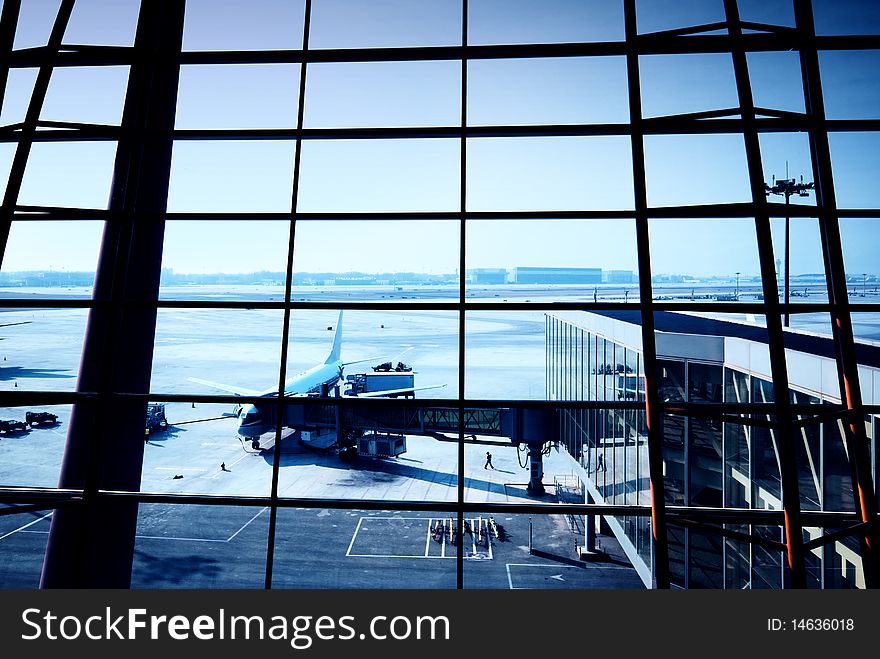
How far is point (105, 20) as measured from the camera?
6012 millimetres

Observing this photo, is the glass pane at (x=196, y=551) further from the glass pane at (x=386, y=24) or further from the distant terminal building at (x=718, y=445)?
the glass pane at (x=386, y=24)

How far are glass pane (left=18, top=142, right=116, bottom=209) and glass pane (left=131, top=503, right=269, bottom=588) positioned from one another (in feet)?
36.0

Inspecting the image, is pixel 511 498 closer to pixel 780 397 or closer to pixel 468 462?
pixel 468 462

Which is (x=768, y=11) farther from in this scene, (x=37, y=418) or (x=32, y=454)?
(x=32, y=454)

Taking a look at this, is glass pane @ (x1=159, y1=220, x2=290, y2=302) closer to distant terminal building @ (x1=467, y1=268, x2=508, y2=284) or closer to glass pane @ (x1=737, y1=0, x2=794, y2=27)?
distant terminal building @ (x1=467, y1=268, x2=508, y2=284)

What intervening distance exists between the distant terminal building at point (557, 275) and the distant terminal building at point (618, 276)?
86 millimetres

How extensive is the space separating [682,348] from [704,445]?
175 cm

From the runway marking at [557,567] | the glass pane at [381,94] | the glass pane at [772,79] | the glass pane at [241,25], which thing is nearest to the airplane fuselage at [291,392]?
the runway marking at [557,567]

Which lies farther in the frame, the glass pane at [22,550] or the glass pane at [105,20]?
the glass pane at [22,550]

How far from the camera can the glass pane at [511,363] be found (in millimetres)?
24828

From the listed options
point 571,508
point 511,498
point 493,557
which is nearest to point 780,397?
point 571,508

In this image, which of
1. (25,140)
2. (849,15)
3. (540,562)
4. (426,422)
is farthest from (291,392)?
(849,15)

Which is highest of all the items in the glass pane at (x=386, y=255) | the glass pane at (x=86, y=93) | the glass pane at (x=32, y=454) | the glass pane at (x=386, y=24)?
the glass pane at (x=386, y=24)

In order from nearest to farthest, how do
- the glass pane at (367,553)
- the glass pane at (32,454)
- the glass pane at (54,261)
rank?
1. the glass pane at (54,261)
2. the glass pane at (367,553)
3. the glass pane at (32,454)
